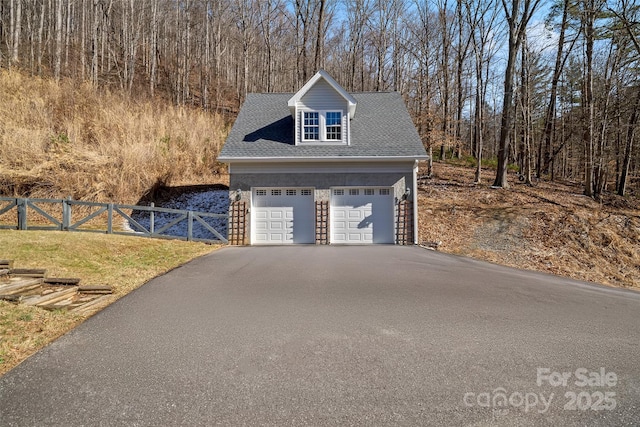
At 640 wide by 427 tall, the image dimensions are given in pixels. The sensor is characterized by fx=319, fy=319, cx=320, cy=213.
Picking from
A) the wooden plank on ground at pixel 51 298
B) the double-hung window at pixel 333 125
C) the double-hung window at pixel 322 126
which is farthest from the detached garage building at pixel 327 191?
the wooden plank on ground at pixel 51 298

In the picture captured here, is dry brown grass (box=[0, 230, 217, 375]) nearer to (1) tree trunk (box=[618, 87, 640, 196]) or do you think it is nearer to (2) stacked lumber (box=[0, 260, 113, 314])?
(2) stacked lumber (box=[0, 260, 113, 314])

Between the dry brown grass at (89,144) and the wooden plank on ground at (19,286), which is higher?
the dry brown grass at (89,144)

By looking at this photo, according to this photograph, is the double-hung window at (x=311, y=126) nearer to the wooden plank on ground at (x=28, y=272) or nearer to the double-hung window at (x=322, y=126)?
the double-hung window at (x=322, y=126)

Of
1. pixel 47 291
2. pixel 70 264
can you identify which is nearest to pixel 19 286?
pixel 47 291

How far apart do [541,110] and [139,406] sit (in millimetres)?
33768

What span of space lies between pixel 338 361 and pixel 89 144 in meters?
18.3

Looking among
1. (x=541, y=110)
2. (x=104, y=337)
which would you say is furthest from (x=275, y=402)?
(x=541, y=110)

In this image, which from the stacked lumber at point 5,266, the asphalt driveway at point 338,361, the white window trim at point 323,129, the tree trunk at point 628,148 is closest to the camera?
the asphalt driveway at point 338,361

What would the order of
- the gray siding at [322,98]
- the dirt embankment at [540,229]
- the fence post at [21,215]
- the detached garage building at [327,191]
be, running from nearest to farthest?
the dirt embankment at [540,229], the fence post at [21,215], the detached garage building at [327,191], the gray siding at [322,98]

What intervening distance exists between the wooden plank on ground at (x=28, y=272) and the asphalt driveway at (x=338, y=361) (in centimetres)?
200

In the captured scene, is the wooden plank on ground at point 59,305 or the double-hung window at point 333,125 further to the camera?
the double-hung window at point 333,125

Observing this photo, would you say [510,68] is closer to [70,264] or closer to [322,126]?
[322,126]

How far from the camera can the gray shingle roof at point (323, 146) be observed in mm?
12328

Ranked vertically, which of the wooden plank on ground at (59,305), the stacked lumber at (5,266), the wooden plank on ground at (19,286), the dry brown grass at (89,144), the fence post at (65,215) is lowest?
the wooden plank on ground at (59,305)
